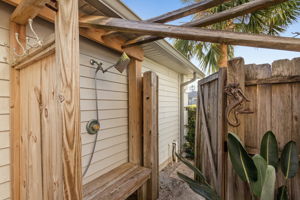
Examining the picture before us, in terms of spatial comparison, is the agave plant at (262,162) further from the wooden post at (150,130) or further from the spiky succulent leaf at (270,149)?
the wooden post at (150,130)

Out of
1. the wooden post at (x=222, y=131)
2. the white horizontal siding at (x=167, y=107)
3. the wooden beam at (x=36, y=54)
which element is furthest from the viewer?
the white horizontal siding at (x=167, y=107)

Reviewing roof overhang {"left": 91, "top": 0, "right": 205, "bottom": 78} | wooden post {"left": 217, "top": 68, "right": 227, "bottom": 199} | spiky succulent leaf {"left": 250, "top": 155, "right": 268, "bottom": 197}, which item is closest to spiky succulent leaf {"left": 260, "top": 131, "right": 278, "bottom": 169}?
spiky succulent leaf {"left": 250, "top": 155, "right": 268, "bottom": 197}

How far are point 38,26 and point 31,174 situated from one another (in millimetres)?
1350

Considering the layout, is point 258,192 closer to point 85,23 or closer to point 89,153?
point 89,153

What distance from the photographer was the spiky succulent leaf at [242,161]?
1.15 meters

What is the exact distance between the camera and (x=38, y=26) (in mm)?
1454

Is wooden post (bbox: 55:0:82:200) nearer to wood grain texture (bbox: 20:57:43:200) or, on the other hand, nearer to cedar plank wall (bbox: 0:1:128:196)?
wood grain texture (bbox: 20:57:43:200)

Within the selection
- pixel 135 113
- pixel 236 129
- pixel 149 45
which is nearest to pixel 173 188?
pixel 135 113

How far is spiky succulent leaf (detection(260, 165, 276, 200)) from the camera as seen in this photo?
0.93m

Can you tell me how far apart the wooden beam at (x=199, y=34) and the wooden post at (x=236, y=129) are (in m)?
0.27

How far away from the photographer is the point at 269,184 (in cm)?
95

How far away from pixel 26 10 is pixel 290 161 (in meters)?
2.33

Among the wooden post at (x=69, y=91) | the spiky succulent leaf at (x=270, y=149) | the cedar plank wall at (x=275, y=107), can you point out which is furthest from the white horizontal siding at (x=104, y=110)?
the spiky succulent leaf at (x=270, y=149)

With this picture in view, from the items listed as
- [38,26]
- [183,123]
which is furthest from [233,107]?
[183,123]
